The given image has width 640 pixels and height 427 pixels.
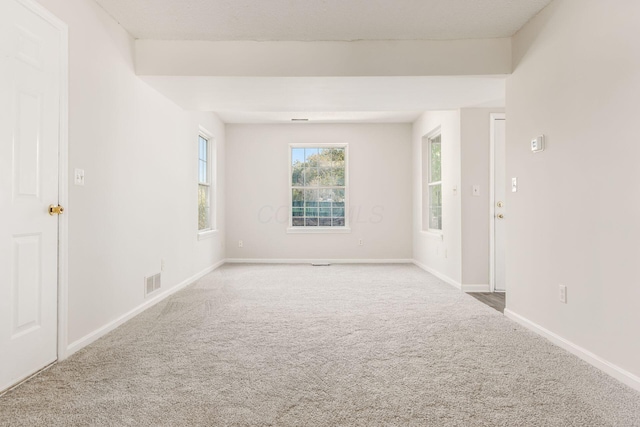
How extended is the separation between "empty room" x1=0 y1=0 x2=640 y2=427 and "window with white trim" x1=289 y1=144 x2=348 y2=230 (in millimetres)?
1975

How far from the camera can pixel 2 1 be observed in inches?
73.7

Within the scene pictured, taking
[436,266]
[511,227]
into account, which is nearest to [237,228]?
[436,266]

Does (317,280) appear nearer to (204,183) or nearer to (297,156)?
(204,183)

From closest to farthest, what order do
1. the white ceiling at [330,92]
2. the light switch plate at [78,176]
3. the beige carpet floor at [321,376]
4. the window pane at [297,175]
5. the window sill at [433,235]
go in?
the beige carpet floor at [321,376]
the light switch plate at [78,176]
the white ceiling at [330,92]
the window sill at [433,235]
the window pane at [297,175]

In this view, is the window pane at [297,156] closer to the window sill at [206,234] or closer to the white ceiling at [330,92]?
the window sill at [206,234]

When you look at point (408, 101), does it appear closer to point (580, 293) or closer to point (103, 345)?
point (580, 293)

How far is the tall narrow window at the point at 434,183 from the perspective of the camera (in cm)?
558

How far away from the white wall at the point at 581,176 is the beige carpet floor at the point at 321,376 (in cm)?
30

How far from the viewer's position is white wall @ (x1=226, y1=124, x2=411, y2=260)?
6.62 meters

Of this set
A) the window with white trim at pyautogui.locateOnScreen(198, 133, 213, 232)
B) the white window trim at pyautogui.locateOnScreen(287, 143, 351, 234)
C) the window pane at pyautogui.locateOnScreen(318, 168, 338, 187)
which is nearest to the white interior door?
the white window trim at pyautogui.locateOnScreen(287, 143, 351, 234)

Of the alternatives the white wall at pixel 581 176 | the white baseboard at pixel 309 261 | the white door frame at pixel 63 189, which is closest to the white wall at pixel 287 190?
the white baseboard at pixel 309 261

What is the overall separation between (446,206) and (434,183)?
0.77 metres

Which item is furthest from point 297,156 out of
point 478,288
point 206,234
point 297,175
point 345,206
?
point 478,288

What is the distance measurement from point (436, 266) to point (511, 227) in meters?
2.24
